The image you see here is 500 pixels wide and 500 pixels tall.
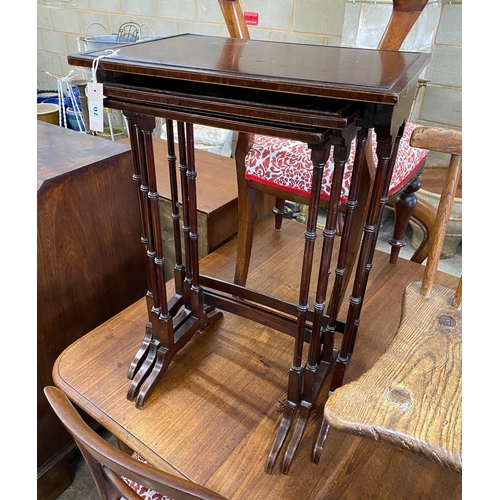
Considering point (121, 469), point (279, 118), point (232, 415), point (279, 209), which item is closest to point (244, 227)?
point (279, 209)

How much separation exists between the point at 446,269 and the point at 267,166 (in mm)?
1513

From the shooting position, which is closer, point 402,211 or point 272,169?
point 272,169

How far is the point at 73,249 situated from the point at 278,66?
2.34ft

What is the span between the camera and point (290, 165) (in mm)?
1021

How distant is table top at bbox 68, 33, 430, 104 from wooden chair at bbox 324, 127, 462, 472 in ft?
0.44

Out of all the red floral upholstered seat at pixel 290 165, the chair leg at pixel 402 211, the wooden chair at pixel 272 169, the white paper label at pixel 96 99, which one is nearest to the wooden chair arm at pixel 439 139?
the wooden chair at pixel 272 169

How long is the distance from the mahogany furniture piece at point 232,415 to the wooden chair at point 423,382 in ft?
0.93

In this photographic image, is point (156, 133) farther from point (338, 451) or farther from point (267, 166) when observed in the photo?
point (338, 451)

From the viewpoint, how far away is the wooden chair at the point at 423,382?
529 millimetres

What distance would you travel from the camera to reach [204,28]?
2.48 m

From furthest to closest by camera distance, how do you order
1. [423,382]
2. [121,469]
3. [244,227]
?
[244,227]
[423,382]
[121,469]

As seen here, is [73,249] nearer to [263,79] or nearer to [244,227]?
[244,227]

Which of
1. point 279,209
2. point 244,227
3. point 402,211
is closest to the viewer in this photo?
point 244,227

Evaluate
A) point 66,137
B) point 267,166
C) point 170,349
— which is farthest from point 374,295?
point 66,137
